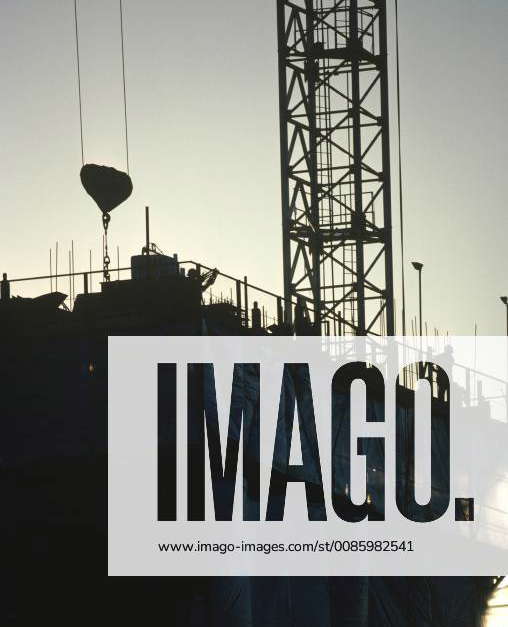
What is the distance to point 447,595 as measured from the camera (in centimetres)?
5453

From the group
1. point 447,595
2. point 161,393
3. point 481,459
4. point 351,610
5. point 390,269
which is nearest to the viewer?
point 161,393

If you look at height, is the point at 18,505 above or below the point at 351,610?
above

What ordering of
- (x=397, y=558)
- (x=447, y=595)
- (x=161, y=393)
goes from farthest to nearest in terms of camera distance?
(x=447, y=595) → (x=397, y=558) → (x=161, y=393)

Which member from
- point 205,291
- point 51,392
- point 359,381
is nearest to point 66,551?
point 51,392

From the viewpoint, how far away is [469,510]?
61344 millimetres

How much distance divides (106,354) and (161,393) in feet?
7.72

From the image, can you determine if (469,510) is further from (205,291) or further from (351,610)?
(205,291)

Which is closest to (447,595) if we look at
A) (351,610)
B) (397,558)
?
(397,558)

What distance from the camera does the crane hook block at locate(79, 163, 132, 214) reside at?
3938 centimetres

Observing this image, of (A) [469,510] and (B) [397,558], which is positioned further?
(A) [469,510]

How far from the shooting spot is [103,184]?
129 feet

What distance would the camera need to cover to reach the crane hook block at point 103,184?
39.4 meters

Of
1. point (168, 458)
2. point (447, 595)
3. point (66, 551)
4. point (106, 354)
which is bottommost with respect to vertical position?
point (447, 595)

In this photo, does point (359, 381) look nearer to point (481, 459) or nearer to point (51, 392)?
point (51, 392)
